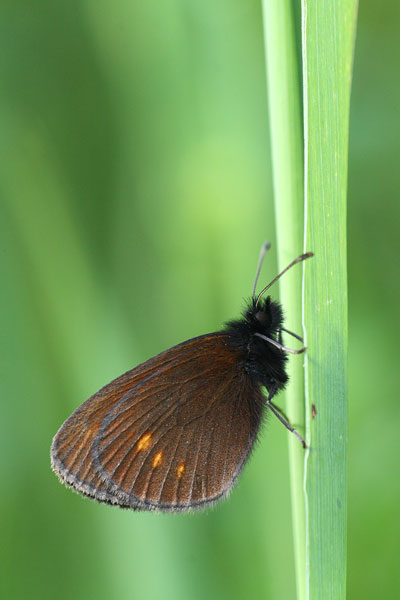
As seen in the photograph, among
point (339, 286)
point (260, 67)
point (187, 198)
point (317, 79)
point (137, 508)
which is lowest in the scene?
point (137, 508)

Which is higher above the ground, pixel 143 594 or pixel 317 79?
pixel 317 79

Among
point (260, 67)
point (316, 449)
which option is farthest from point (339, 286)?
point (260, 67)

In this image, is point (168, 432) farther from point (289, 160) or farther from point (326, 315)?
point (289, 160)

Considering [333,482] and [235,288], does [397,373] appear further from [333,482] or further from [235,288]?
[333,482]

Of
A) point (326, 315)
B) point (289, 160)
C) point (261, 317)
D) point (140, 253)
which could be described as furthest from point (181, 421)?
point (289, 160)

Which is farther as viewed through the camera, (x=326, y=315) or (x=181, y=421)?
(x=181, y=421)

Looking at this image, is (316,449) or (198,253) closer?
(316,449)

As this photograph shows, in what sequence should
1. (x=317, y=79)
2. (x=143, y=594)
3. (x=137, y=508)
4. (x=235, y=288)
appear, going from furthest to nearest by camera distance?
(x=235, y=288), (x=143, y=594), (x=137, y=508), (x=317, y=79)
